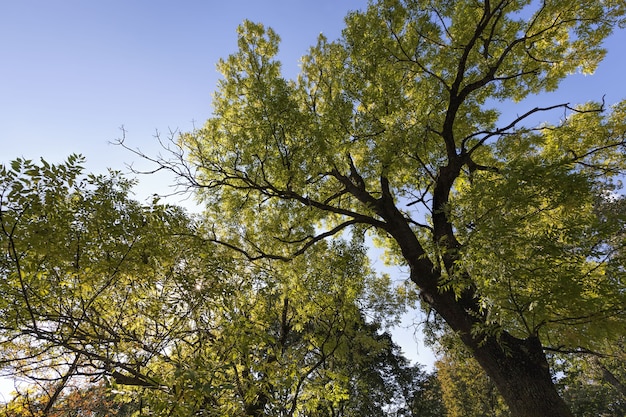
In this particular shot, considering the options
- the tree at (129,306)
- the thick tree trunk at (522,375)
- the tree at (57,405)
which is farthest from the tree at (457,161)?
the tree at (57,405)

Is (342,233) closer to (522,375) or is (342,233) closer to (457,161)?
(457,161)

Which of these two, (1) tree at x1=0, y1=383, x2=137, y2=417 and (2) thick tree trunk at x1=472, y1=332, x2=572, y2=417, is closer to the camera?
(1) tree at x1=0, y1=383, x2=137, y2=417

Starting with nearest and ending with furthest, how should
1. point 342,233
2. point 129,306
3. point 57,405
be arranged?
point 129,306, point 57,405, point 342,233

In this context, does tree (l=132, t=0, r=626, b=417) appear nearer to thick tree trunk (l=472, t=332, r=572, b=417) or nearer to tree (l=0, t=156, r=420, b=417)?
thick tree trunk (l=472, t=332, r=572, b=417)

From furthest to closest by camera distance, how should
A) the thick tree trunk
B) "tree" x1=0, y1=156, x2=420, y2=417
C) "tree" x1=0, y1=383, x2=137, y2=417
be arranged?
the thick tree trunk < "tree" x1=0, y1=383, x2=137, y2=417 < "tree" x1=0, y1=156, x2=420, y2=417

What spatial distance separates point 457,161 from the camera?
220 inches

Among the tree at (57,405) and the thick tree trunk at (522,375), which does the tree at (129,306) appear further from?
the thick tree trunk at (522,375)

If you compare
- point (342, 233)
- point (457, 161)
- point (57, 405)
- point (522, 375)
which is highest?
point (342, 233)

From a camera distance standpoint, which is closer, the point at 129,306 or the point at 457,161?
the point at 129,306

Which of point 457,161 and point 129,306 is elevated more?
point 457,161

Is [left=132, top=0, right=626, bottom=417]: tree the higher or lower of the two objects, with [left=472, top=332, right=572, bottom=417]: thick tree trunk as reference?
higher

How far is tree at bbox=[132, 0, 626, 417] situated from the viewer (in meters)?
3.51

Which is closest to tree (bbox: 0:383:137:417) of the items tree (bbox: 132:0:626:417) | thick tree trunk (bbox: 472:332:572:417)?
tree (bbox: 132:0:626:417)

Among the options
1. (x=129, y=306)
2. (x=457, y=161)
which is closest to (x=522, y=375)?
(x=457, y=161)
